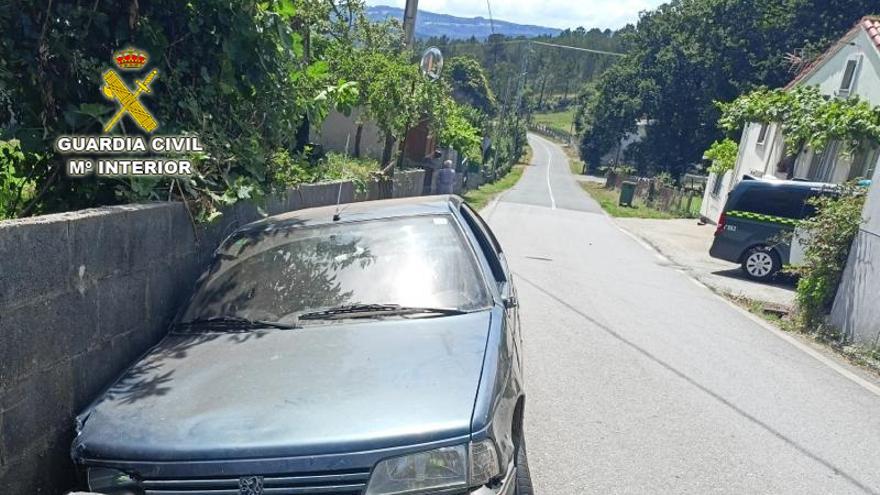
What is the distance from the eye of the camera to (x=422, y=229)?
377cm

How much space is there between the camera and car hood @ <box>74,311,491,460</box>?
229 centimetres

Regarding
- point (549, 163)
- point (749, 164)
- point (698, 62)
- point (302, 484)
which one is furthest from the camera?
point (549, 163)

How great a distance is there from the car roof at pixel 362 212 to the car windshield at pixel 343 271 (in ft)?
0.29

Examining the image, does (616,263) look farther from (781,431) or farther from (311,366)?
(311,366)

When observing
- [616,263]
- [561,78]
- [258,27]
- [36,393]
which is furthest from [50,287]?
[561,78]

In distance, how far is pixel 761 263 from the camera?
496 inches

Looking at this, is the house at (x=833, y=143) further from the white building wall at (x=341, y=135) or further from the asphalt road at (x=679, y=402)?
the white building wall at (x=341, y=135)

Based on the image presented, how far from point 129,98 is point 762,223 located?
39.7 feet

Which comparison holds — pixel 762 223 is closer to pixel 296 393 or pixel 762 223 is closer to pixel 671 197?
pixel 296 393

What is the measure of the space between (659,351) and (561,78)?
480 ft

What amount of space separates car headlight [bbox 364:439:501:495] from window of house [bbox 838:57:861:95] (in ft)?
66.3

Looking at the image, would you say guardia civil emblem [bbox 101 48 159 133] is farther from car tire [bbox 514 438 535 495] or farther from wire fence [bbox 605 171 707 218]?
wire fence [bbox 605 171 707 218]

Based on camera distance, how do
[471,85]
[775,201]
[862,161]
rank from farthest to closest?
[471,85]
[862,161]
[775,201]

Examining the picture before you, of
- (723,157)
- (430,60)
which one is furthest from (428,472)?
(723,157)
